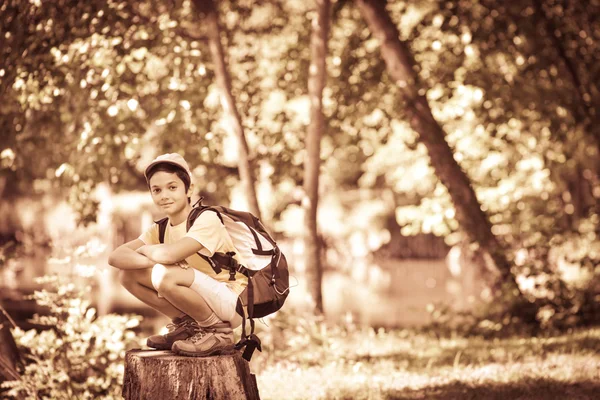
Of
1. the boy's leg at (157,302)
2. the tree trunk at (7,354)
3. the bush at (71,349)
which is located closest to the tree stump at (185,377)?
the boy's leg at (157,302)

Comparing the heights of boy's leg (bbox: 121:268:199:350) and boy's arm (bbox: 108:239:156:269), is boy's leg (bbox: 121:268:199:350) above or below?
below

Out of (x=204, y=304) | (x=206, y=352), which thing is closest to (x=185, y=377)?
(x=206, y=352)

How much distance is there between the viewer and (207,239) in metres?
4.79

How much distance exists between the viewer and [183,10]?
10.4 meters

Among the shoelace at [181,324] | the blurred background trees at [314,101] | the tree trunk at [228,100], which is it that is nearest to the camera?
the shoelace at [181,324]

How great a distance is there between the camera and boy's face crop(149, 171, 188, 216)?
16.4 feet

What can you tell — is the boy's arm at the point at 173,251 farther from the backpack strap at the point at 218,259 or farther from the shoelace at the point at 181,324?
the shoelace at the point at 181,324

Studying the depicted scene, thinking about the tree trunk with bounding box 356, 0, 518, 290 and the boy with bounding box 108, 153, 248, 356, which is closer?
the boy with bounding box 108, 153, 248, 356

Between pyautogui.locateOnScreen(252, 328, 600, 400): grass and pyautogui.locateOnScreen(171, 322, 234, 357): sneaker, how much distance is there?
184 cm

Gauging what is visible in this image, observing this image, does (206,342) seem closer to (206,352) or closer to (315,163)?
(206,352)

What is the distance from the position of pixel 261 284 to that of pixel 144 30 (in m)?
4.96

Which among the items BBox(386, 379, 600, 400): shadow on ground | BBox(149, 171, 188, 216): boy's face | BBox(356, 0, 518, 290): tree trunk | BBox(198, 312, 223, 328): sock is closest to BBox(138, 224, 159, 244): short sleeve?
BBox(149, 171, 188, 216): boy's face

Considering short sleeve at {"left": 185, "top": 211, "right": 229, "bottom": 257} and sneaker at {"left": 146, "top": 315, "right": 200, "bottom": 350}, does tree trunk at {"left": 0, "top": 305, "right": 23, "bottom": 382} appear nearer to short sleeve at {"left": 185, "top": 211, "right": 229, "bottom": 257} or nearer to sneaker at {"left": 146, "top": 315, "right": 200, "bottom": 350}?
sneaker at {"left": 146, "top": 315, "right": 200, "bottom": 350}

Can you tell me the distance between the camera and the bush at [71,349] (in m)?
6.76
